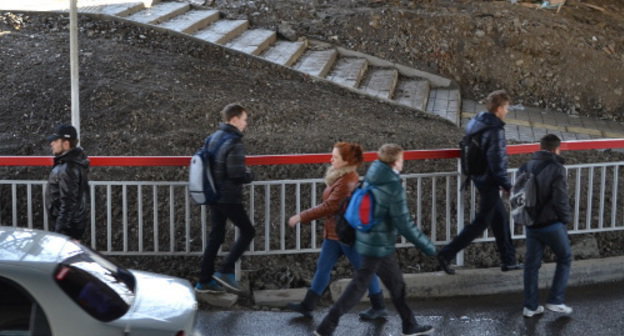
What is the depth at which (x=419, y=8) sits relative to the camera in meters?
18.2

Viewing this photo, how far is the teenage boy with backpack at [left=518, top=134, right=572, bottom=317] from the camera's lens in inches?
313

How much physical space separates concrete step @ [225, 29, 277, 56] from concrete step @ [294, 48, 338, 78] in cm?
62

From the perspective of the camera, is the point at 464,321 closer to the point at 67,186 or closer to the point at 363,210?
the point at 363,210

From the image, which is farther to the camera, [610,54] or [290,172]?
[610,54]

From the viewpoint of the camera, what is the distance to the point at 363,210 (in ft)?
23.9

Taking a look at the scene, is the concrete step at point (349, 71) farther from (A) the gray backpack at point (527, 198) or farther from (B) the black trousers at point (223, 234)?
(A) the gray backpack at point (527, 198)

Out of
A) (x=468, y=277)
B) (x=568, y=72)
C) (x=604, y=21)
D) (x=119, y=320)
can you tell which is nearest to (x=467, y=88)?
(x=568, y=72)

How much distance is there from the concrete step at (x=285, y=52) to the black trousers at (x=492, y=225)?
656 cm

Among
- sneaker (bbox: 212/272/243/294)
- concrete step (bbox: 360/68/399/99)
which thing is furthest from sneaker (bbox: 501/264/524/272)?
concrete step (bbox: 360/68/399/99)

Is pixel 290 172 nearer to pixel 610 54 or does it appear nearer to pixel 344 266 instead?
pixel 344 266

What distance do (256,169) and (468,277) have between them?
2694mm

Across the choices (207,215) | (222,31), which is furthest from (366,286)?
(222,31)

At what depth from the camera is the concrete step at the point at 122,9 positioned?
15578 millimetres

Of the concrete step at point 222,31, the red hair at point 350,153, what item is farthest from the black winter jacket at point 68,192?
the concrete step at point 222,31
